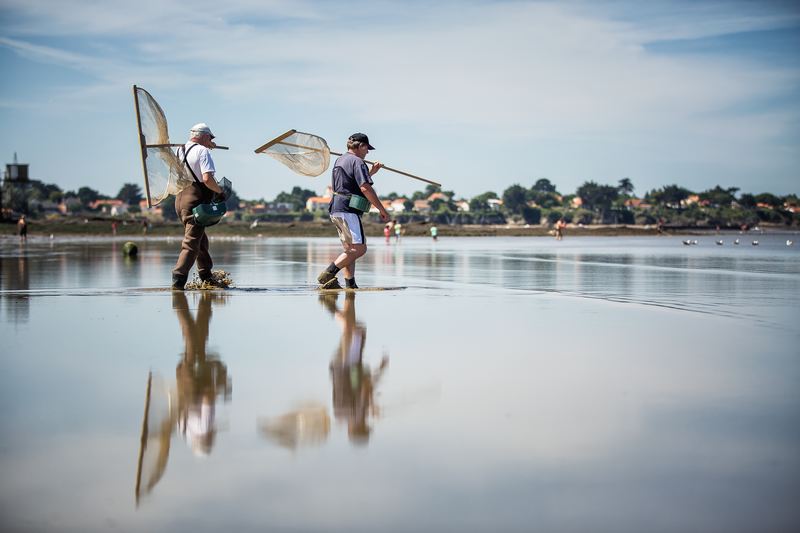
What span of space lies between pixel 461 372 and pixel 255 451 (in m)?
2.32

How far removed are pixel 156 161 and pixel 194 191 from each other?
0.88 metres

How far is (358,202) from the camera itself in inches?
502

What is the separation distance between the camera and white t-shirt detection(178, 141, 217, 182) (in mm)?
12492

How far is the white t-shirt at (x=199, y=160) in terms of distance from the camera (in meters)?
12.5

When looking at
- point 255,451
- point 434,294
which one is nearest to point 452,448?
point 255,451

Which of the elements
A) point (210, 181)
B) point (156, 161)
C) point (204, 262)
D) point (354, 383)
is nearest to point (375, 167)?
point (210, 181)

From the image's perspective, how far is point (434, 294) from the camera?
1287cm

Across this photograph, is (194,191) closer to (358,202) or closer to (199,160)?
(199,160)

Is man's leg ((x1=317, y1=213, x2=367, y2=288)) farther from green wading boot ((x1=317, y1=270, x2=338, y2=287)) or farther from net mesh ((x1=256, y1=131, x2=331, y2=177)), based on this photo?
net mesh ((x1=256, y1=131, x2=331, y2=177))

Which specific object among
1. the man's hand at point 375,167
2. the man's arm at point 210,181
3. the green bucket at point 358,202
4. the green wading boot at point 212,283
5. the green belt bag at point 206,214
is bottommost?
the green wading boot at point 212,283

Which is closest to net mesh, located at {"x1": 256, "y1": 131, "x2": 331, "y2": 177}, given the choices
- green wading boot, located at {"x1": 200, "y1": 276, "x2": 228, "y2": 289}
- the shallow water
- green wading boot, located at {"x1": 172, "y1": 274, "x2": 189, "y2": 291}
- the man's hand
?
the man's hand

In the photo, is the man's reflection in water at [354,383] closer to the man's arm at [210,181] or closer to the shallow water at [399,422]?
the shallow water at [399,422]

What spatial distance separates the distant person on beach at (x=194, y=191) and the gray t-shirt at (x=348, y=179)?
5.40ft

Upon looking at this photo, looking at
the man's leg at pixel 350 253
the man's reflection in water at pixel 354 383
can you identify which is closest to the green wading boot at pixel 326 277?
the man's leg at pixel 350 253
